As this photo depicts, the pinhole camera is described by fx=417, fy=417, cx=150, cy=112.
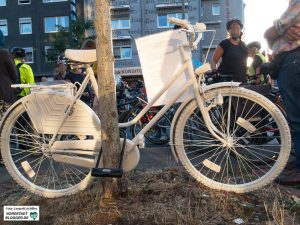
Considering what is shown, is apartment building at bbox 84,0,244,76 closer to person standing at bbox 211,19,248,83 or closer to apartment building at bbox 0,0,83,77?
apartment building at bbox 0,0,83,77

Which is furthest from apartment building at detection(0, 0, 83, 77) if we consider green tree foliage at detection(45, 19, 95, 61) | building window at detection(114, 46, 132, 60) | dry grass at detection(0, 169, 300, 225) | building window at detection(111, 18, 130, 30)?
dry grass at detection(0, 169, 300, 225)

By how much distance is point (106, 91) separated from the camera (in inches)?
127

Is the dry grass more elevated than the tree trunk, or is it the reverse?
the tree trunk

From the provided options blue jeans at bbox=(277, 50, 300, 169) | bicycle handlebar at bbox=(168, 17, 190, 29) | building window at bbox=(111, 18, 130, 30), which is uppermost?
building window at bbox=(111, 18, 130, 30)

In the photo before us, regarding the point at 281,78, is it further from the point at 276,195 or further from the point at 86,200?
the point at 86,200

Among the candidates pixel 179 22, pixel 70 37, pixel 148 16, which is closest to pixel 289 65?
pixel 179 22

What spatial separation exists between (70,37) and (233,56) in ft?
107

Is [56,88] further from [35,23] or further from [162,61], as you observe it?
[35,23]

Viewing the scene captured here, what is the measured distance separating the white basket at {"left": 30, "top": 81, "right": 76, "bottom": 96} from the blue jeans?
1.90 meters

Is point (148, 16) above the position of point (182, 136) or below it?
above

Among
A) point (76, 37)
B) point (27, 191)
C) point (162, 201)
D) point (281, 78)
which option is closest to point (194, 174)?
point (162, 201)

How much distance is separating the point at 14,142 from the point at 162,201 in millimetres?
1510

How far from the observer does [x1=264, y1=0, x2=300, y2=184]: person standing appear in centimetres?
367

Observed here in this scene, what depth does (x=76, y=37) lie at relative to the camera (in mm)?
36438
